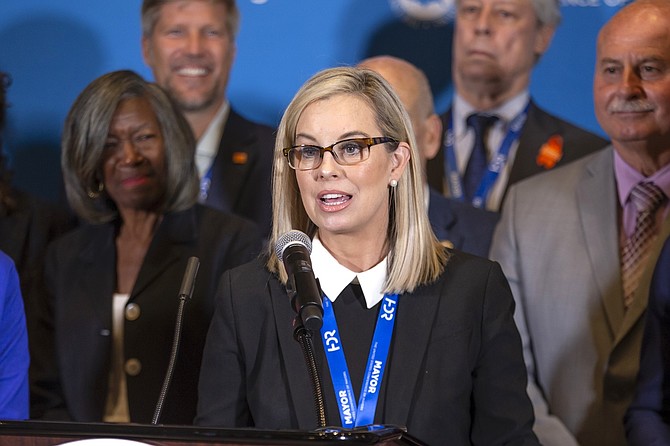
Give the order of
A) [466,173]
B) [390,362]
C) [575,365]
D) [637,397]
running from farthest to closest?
[466,173]
[575,365]
[637,397]
[390,362]

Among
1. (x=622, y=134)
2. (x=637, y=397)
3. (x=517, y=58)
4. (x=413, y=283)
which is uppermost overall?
(x=517, y=58)

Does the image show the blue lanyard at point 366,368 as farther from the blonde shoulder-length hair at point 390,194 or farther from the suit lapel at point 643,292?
the suit lapel at point 643,292

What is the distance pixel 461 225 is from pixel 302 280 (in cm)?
192

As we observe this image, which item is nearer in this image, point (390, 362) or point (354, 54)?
point (390, 362)

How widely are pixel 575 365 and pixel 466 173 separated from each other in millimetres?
1134

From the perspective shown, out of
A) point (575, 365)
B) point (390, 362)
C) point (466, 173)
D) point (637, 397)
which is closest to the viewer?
point (390, 362)

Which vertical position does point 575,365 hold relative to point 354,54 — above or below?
below

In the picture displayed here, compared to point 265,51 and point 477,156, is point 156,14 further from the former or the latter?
point 477,156

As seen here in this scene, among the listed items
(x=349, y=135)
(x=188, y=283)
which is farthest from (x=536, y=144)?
(x=188, y=283)

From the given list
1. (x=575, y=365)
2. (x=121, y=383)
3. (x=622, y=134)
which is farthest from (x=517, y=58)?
(x=121, y=383)

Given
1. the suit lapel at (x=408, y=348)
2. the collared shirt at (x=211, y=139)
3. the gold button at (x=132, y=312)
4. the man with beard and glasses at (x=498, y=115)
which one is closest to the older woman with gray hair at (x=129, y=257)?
the gold button at (x=132, y=312)

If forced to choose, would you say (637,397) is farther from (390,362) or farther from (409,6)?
(409,6)

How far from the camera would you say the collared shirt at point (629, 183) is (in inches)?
143

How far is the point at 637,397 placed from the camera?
2994 mm
